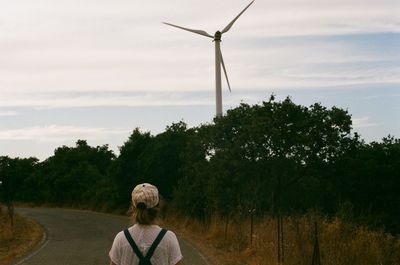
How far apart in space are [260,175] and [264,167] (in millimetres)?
595

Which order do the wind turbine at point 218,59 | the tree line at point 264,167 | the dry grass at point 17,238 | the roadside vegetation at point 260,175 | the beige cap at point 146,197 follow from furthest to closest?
the wind turbine at point 218,59 < the tree line at point 264,167 < the roadside vegetation at point 260,175 < the dry grass at point 17,238 < the beige cap at point 146,197

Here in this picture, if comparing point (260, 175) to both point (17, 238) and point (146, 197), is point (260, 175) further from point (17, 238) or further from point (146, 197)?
point (146, 197)

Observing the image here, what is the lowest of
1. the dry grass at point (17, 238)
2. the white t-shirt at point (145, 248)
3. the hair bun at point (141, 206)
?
the dry grass at point (17, 238)

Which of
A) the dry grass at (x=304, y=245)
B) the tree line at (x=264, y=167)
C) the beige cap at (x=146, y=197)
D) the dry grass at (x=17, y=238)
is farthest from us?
the tree line at (x=264, y=167)

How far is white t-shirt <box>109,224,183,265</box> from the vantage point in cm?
395

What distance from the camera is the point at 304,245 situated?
12.1 meters

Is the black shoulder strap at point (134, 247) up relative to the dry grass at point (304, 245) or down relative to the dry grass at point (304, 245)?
up

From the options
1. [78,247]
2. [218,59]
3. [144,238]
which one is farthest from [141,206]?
[218,59]

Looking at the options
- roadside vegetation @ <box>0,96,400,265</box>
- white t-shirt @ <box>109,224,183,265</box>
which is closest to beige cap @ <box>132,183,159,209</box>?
white t-shirt @ <box>109,224,183,265</box>

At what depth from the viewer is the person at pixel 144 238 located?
3.92 metres

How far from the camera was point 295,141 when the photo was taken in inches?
1225

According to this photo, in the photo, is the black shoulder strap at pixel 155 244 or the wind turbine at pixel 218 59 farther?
the wind turbine at pixel 218 59

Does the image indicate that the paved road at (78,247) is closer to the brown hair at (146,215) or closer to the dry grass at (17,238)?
the dry grass at (17,238)

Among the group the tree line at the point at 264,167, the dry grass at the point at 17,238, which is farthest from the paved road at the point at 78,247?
the tree line at the point at 264,167
